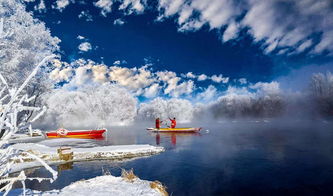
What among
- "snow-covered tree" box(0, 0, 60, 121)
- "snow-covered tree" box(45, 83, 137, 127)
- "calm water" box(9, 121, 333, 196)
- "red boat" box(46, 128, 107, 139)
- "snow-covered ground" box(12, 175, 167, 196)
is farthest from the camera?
"snow-covered tree" box(45, 83, 137, 127)

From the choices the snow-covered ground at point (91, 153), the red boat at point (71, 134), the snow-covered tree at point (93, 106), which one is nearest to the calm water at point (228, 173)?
the snow-covered ground at point (91, 153)

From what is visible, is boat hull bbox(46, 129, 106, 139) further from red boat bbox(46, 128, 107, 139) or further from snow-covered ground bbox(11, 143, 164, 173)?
snow-covered ground bbox(11, 143, 164, 173)

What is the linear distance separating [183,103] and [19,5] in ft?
491

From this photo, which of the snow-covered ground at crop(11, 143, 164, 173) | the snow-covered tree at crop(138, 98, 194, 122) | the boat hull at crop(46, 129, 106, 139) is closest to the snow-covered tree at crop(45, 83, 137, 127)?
the snow-covered tree at crop(138, 98, 194, 122)

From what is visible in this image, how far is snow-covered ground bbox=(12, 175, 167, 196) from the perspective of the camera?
30.1 ft

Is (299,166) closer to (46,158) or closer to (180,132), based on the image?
(46,158)

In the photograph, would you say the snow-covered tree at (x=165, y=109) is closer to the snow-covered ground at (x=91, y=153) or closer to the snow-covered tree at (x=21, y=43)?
the snow-covered tree at (x=21, y=43)

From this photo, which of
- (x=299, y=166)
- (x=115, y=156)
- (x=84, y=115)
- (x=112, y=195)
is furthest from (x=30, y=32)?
(x=84, y=115)

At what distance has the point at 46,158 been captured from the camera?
62.6 ft

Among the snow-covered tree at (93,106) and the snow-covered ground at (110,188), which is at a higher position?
the snow-covered tree at (93,106)

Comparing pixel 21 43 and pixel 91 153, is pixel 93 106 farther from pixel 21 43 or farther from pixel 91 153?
pixel 91 153

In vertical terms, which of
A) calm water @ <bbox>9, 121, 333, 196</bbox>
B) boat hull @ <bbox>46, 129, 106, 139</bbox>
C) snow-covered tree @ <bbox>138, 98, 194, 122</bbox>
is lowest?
calm water @ <bbox>9, 121, 333, 196</bbox>

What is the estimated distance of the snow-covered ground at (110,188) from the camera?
9.19 meters

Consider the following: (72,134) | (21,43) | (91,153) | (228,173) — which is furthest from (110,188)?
(72,134)
